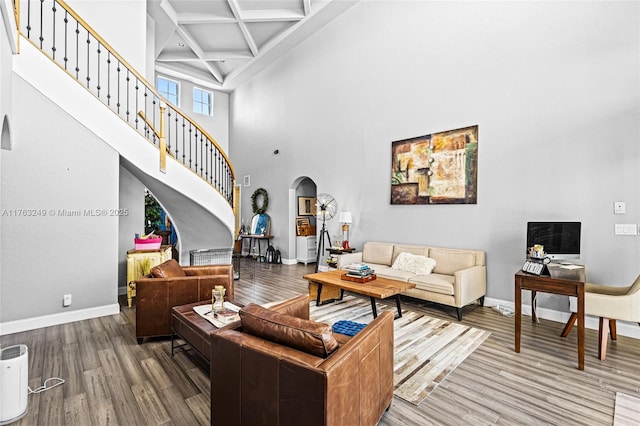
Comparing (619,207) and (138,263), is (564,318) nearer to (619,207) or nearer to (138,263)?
(619,207)

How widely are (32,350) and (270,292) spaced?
3.03 m

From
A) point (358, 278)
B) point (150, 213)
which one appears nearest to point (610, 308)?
point (358, 278)

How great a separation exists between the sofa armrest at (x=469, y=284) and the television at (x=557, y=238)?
0.84 m

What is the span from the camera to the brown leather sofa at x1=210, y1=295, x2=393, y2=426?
1.37m

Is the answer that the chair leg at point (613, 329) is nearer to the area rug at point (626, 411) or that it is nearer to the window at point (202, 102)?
the area rug at point (626, 411)

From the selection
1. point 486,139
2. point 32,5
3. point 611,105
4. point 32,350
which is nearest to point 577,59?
point 611,105

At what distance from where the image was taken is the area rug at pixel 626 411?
6.73 feet

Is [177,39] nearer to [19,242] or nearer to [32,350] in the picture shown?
[19,242]

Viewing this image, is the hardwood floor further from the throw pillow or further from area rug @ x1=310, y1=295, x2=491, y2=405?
the throw pillow

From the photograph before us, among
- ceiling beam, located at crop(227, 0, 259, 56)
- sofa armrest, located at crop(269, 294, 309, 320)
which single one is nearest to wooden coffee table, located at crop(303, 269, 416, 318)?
sofa armrest, located at crop(269, 294, 309, 320)

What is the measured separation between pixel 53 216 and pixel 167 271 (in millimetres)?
1692

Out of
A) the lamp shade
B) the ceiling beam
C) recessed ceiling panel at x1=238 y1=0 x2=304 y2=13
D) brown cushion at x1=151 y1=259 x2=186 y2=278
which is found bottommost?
brown cushion at x1=151 y1=259 x2=186 y2=278

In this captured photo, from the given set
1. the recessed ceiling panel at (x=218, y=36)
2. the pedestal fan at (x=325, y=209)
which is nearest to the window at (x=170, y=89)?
the recessed ceiling panel at (x=218, y=36)

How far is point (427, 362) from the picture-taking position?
2.85m
